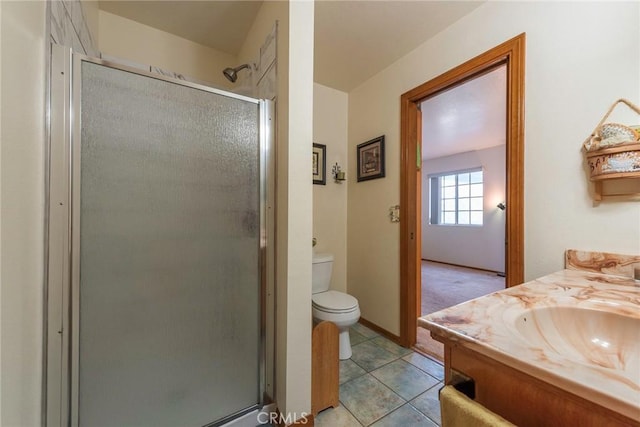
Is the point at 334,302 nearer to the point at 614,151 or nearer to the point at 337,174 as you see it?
the point at 337,174

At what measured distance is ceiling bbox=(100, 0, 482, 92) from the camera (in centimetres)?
154

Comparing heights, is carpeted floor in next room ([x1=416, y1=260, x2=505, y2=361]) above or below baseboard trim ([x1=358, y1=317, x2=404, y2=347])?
below

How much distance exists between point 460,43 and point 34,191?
2269mm

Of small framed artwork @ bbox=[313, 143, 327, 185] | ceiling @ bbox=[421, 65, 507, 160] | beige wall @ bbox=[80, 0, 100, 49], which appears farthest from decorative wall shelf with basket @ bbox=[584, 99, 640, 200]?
beige wall @ bbox=[80, 0, 100, 49]

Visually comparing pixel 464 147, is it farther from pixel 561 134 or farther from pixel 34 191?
pixel 34 191

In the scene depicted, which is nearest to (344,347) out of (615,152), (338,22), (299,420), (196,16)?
(299,420)

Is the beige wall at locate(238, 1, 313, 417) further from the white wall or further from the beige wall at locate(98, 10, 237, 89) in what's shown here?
the white wall

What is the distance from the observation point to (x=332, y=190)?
250 centimetres

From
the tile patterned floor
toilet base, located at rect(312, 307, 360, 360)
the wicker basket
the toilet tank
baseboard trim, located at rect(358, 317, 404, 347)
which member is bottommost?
the tile patterned floor

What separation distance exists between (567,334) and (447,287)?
317cm

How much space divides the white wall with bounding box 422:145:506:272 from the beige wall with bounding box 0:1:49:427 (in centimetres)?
536

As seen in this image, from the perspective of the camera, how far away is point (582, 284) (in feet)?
3.02

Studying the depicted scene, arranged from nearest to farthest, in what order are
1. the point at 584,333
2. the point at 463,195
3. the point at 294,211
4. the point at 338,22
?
1. the point at 584,333
2. the point at 294,211
3. the point at 338,22
4. the point at 463,195

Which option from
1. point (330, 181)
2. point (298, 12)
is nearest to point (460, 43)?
point (298, 12)
